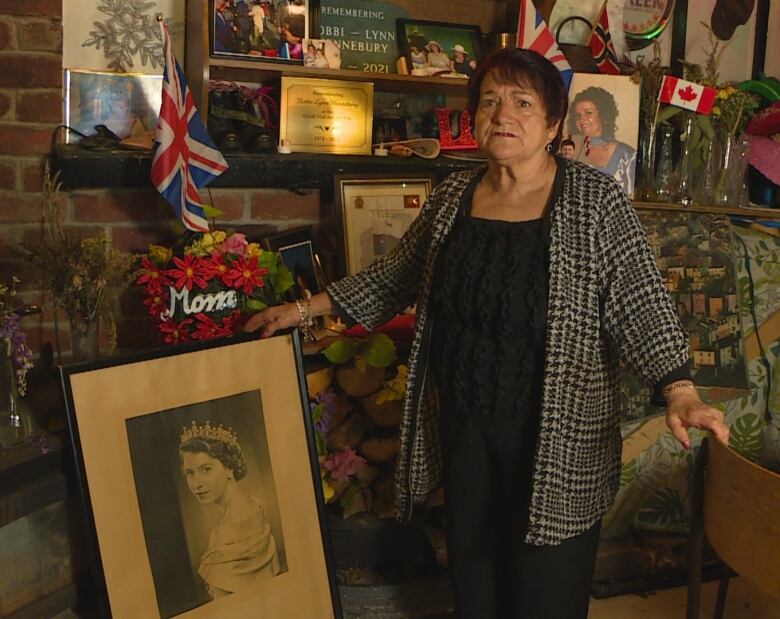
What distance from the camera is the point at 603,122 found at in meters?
2.29

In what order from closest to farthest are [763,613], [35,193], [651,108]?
1. [35,193]
2. [763,613]
3. [651,108]

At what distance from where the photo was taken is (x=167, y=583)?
161cm

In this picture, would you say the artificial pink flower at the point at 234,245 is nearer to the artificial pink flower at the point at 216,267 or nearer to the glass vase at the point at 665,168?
the artificial pink flower at the point at 216,267

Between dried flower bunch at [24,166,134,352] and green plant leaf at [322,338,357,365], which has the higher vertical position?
dried flower bunch at [24,166,134,352]

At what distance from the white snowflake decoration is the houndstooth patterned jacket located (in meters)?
0.97

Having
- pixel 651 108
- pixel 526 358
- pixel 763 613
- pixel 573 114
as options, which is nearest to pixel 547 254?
pixel 526 358

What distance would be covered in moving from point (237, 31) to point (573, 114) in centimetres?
97

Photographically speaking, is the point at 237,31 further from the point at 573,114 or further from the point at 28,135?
the point at 573,114

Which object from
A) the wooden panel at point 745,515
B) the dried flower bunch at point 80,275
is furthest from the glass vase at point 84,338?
the wooden panel at point 745,515

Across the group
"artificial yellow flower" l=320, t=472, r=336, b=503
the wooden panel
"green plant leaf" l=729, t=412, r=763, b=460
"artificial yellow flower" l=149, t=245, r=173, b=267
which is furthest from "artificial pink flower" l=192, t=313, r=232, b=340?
"green plant leaf" l=729, t=412, r=763, b=460

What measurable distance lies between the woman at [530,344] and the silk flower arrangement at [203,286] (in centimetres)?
41

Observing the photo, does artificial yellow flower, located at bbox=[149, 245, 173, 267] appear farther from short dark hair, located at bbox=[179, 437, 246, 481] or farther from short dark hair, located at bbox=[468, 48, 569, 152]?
short dark hair, located at bbox=[468, 48, 569, 152]

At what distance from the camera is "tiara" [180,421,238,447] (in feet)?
5.38

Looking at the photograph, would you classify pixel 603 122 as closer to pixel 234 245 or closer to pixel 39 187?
pixel 234 245
